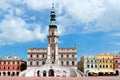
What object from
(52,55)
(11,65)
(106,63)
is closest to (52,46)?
(52,55)

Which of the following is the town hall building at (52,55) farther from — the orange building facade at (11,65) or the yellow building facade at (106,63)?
the yellow building facade at (106,63)

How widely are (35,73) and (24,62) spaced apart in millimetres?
21284

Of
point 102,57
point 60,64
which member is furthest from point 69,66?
point 102,57

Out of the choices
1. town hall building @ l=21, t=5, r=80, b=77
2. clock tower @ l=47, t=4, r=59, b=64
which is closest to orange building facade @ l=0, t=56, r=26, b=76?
town hall building @ l=21, t=5, r=80, b=77

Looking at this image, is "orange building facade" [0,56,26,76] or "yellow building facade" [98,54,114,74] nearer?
"yellow building facade" [98,54,114,74]

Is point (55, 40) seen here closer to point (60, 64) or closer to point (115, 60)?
point (60, 64)

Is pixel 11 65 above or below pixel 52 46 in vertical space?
below

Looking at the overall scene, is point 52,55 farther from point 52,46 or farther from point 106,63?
point 106,63

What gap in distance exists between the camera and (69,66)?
11694cm

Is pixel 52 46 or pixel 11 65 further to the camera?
pixel 11 65

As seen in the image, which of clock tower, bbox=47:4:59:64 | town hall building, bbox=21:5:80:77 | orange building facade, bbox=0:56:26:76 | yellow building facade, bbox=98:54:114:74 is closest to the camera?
town hall building, bbox=21:5:80:77

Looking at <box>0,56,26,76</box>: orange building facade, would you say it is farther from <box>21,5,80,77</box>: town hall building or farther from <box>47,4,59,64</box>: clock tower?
<box>47,4,59,64</box>: clock tower

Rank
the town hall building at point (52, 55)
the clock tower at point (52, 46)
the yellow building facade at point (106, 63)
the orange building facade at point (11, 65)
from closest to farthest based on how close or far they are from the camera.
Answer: the town hall building at point (52, 55)
the clock tower at point (52, 46)
the yellow building facade at point (106, 63)
the orange building facade at point (11, 65)

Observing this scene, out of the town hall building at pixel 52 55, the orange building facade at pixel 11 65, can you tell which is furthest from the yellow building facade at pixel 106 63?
the orange building facade at pixel 11 65
